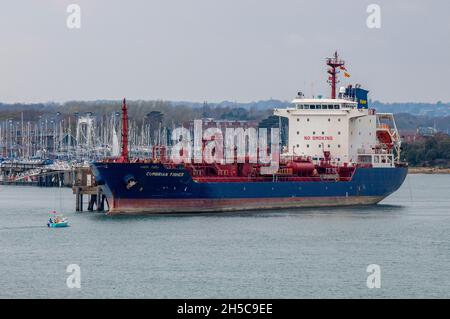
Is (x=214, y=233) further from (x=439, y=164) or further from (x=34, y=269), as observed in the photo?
(x=439, y=164)

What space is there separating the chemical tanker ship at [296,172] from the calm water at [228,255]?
1.36 m

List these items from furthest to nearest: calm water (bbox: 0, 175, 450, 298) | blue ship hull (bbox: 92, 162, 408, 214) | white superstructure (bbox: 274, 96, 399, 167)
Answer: white superstructure (bbox: 274, 96, 399, 167), blue ship hull (bbox: 92, 162, 408, 214), calm water (bbox: 0, 175, 450, 298)

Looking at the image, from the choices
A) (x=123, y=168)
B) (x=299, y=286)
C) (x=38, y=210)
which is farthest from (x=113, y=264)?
(x=38, y=210)

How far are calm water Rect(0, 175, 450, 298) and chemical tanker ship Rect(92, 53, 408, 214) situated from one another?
4.47 ft

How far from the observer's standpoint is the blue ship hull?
160ft

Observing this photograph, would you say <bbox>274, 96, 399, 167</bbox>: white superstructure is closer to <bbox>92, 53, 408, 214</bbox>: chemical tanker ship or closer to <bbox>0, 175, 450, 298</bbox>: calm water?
<bbox>92, 53, 408, 214</bbox>: chemical tanker ship

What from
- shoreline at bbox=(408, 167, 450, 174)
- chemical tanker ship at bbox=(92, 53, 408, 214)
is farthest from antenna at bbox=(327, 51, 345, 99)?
shoreline at bbox=(408, 167, 450, 174)

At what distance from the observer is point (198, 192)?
50.9 m

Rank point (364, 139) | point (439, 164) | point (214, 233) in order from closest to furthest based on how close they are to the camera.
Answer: point (214, 233) → point (364, 139) → point (439, 164)

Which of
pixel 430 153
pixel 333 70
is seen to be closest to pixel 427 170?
pixel 430 153

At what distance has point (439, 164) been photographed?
162 m

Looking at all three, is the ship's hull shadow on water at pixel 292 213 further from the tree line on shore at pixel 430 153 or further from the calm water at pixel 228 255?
the tree line on shore at pixel 430 153

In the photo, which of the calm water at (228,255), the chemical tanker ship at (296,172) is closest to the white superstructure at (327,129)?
the chemical tanker ship at (296,172)
